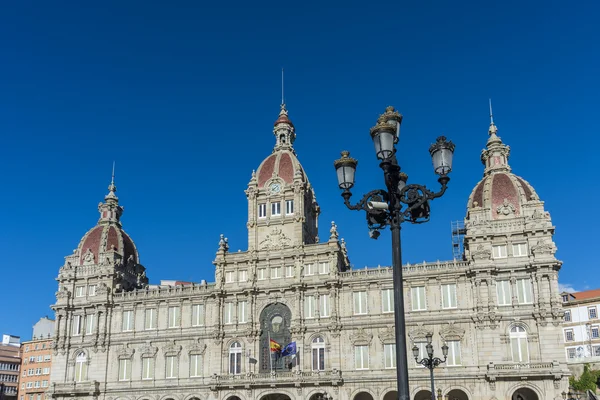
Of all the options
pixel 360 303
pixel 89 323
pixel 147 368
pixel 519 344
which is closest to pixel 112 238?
pixel 89 323

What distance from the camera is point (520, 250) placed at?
6228 cm

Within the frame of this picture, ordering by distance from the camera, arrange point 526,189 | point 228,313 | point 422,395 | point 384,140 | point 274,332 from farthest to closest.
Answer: point 228,313 < point 274,332 < point 526,189 < point 422,395 < point 384,140

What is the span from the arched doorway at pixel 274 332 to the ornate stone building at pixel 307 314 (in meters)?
0.12

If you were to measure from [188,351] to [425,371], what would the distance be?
25961 mm

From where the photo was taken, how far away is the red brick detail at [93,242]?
78.2 meters

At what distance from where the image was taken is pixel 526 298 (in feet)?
199

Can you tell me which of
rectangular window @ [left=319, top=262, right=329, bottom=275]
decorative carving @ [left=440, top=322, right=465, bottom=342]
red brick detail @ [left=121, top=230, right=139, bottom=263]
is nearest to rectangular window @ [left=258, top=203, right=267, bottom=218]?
rectangular window @ [left=319, top=262, right=329, bottom=275]

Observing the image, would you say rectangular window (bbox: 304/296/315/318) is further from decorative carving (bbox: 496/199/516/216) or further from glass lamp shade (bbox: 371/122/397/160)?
glass lamp shade (bbox: 371/122/397/160)

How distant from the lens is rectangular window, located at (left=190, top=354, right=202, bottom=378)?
225ft

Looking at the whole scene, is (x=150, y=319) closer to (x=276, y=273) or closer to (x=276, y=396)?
(x=276, y=273)

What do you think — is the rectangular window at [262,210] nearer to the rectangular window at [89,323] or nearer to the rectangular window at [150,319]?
the rectangular window at [150,319]

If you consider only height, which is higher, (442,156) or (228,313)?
(228,313)

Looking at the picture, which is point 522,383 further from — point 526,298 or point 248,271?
point 248,271

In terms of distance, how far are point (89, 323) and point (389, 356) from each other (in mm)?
35564
